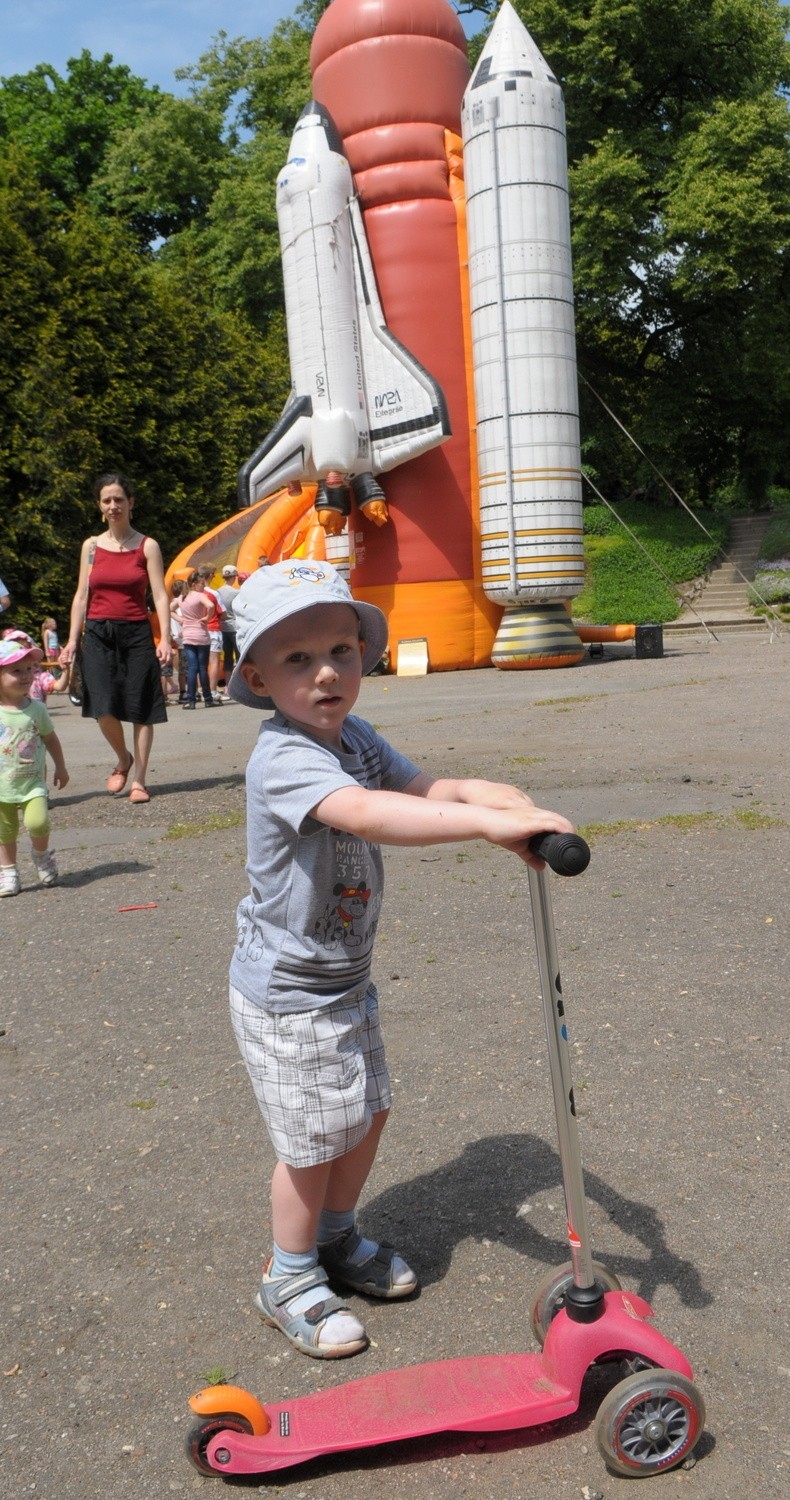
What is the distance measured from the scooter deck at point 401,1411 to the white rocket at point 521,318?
14089 mm

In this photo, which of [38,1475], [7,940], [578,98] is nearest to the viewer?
[38,1475]

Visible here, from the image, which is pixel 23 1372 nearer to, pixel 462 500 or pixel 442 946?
pixel 442 946

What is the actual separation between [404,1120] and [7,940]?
2592mm

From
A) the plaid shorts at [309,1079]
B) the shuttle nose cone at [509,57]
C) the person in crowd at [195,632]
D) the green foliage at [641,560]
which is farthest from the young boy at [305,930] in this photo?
the green foliage at [641,560]

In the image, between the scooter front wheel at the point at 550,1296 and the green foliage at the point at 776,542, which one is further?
the green foliage at the point at 776,542

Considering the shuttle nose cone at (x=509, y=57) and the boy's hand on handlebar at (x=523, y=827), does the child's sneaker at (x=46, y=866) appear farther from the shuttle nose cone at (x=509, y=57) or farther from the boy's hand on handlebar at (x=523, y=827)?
the shuttle nose cone at (x=509, y=57)

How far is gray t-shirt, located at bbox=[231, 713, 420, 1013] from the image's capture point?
2.35 meters

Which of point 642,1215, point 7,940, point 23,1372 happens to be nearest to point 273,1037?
point 23,1372

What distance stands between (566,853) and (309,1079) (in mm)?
862

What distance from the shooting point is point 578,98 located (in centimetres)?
2931

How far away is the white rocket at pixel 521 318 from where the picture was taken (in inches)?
604

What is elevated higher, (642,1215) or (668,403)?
(668,403)

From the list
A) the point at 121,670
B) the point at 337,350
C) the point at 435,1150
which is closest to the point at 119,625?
the point at 121,670

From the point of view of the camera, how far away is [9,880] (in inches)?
239
